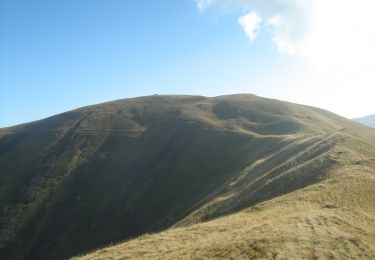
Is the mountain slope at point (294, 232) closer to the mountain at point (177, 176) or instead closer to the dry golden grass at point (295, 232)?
the dry golden grass at point (295, 232)

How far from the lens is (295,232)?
958 inches

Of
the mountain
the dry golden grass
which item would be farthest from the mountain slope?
the mountain

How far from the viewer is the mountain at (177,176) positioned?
33.5 meters

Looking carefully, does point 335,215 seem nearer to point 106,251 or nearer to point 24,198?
point 106,251

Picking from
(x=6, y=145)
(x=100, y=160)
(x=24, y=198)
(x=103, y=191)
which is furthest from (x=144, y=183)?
(x=6, y=145)

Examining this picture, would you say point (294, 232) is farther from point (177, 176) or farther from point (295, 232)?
point (177, 176)

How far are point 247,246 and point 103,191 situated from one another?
272 ft

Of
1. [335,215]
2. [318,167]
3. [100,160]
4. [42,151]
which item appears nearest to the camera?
[335,215]

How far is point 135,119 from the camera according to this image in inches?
5940

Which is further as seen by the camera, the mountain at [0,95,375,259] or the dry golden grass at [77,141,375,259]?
the mountain at [0,95,375,259]

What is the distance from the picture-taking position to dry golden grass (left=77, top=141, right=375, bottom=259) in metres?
22.4

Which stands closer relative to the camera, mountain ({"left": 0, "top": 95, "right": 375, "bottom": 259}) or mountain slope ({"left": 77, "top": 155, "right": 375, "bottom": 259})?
mountain slope ({"left": 77, "top": 155, "right": 375, "bottom": 259})

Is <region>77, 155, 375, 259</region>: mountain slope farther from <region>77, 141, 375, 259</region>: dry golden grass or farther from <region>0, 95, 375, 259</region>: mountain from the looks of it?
<region>0, 95, 375, 259</region>: mountain

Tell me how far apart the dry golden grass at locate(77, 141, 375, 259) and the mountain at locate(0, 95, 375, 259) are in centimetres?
19
